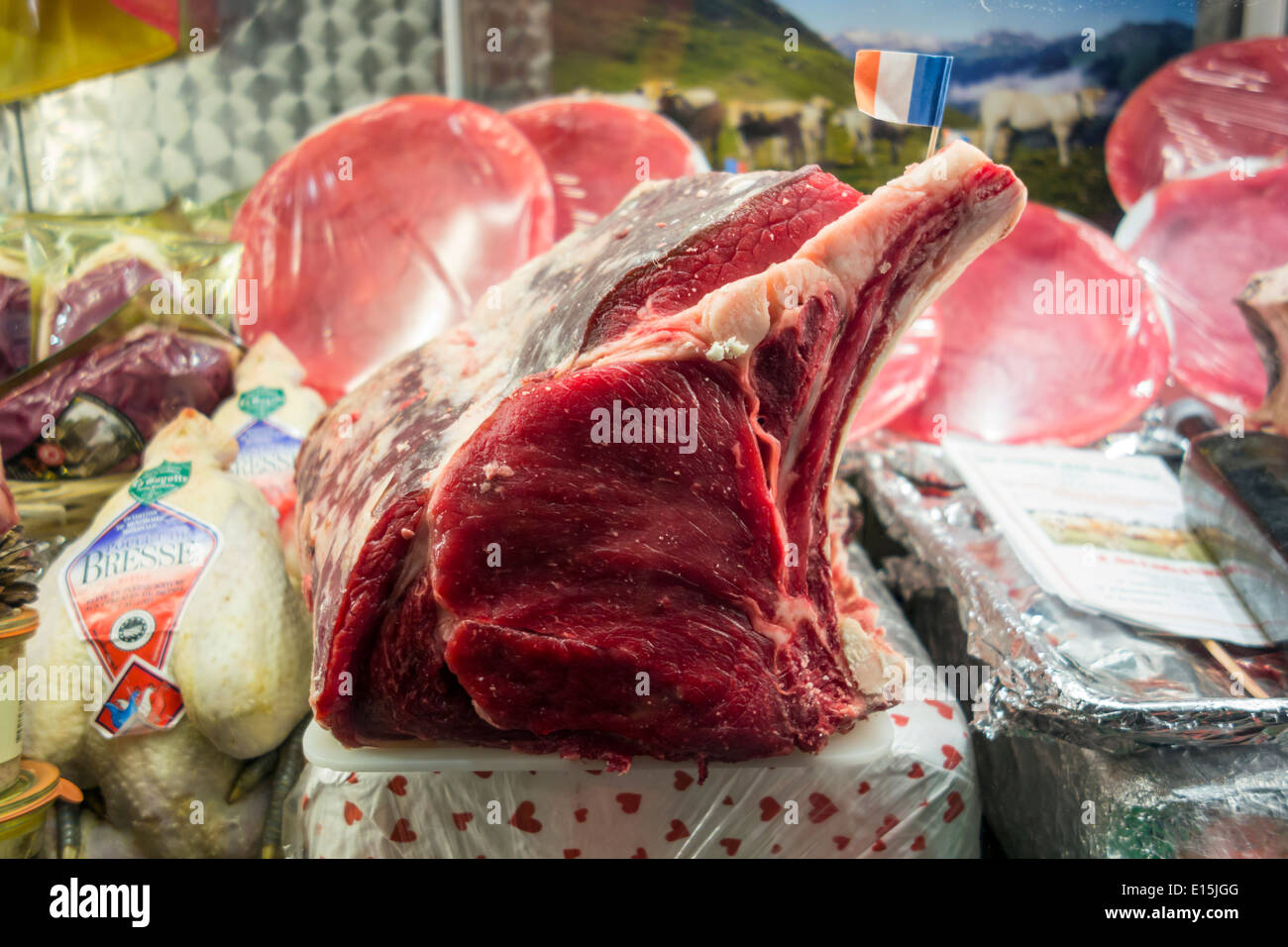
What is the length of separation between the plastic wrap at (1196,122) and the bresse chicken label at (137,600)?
2.61 m

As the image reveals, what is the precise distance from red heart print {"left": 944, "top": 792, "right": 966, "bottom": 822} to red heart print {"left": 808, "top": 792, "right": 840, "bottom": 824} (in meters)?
0.22

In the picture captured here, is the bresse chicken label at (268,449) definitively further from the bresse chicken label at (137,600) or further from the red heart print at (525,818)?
the red heart print at (525,818)

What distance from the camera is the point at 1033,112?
2199 mm

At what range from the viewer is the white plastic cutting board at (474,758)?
119 centimetres

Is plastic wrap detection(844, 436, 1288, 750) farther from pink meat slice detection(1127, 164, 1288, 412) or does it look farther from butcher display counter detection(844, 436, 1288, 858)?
pink meat slice detection(1127, 164, 1288, 412)

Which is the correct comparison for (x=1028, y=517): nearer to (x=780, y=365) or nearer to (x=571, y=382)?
(x=780, y=365)

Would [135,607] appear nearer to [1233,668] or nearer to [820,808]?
[820,808]

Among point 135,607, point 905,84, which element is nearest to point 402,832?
point 135,607

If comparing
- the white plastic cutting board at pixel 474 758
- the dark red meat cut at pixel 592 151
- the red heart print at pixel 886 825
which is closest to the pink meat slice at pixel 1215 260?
the dark red meat cut at pixel 592 151

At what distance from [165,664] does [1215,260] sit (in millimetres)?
2912

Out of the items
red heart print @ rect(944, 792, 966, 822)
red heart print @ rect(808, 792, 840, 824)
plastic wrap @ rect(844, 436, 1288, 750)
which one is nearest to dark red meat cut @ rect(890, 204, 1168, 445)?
plastic wrap @ rect(844, 436, 1288, 750)

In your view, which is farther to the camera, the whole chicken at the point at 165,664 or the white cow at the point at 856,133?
the white cow at the point at 856,133

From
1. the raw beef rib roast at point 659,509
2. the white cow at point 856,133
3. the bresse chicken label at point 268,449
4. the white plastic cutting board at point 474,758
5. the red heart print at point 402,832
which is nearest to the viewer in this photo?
the raw beef rib roast at point 659,509

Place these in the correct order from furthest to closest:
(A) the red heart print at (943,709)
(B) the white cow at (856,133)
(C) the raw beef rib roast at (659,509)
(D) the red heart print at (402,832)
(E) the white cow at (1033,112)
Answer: (E) the white cow at (1033,112) < (B) the white cow at (856,133) < (A) the red heart print at (943,709) < (D) the red heart print at (402,832) < (C) the raw beef rib roast at (659,509)
